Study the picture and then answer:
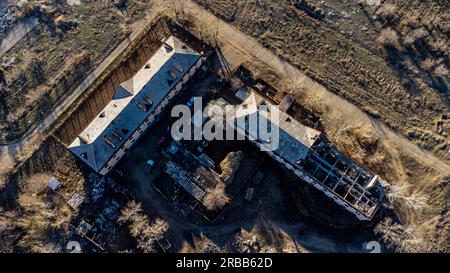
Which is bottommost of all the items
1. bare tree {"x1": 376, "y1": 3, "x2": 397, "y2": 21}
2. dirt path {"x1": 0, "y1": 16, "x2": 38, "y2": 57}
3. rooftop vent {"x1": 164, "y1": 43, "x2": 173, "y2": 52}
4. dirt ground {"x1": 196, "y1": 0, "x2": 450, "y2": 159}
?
dirt path {"x1": 0, "y1": 16, "x2": 38, "y2": 57}

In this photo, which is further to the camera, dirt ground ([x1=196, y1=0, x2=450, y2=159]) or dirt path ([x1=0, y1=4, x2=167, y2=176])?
dirt ground ([x1=196, y1=0, x2=450, y2=159])

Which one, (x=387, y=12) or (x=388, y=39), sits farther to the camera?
(x=387, y=12)

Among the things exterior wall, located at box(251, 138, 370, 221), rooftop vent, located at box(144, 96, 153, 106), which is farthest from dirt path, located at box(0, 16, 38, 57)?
exterior wall, located at box(251, 138, 370, 221)

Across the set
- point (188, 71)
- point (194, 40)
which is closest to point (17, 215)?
point (188, 71)

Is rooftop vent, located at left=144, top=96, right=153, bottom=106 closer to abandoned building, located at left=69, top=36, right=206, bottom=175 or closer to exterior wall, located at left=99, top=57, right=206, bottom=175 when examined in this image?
abandoned building, located at left=69, top=36, right=206, bottom=175

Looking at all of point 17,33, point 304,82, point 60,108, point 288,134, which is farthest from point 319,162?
point 17,33

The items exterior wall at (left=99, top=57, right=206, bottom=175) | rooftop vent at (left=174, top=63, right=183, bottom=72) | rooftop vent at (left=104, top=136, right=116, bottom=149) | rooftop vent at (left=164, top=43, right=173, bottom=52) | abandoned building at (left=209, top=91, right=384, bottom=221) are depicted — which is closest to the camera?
abandoned building at (left=209, top=91, right=384, bottom=221)

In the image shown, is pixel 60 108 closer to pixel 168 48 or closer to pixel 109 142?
pixel 109 142
